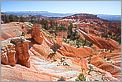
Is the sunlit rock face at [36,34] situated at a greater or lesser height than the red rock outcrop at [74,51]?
greater

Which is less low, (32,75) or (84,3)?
(84,3)

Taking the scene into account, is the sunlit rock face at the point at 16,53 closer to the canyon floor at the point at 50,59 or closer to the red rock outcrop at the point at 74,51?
the canyon floor at the point at 50,59

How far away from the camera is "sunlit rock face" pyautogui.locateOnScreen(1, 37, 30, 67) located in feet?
9.95

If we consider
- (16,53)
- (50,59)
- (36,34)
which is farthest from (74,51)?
(16,53)

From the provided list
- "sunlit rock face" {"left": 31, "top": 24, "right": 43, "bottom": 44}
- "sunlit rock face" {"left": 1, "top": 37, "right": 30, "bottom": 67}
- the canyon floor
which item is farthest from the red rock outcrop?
"sunlit rock face" {"left": 1, "top": 37, "right": 30, "bottom": 67}

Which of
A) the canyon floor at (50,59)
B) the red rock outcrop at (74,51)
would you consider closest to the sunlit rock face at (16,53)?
the canyon floor at (50,59)

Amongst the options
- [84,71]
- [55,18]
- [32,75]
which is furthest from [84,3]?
[32,75]

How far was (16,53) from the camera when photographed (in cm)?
304

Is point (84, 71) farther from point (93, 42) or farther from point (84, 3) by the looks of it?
point (84, 3)

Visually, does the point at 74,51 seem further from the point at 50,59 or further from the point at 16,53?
the point at 16,53

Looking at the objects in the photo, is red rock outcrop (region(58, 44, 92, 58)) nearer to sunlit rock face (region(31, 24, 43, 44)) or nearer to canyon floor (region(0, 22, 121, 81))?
canyon floor (region(0, 22, 121, 81))

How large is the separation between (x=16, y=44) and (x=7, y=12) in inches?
12.3

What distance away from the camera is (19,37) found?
3.06 m

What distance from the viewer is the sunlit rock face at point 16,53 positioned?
9.95 ft
